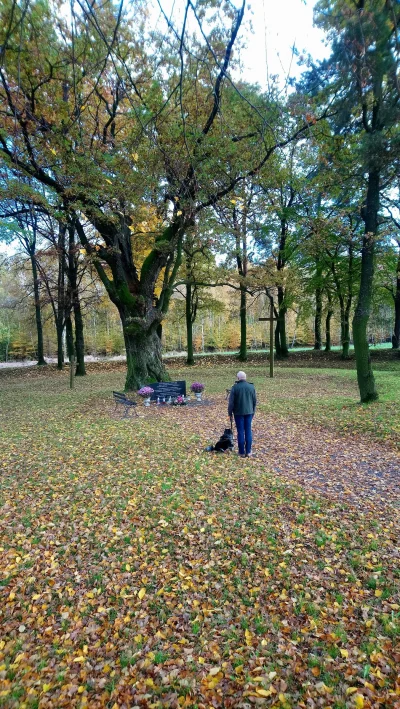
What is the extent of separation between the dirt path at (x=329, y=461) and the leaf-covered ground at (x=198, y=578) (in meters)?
0.04

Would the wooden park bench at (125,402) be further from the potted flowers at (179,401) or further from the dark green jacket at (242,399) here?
the dark green jacket at (242,399)

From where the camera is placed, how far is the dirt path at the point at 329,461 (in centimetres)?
520

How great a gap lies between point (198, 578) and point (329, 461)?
3.84m

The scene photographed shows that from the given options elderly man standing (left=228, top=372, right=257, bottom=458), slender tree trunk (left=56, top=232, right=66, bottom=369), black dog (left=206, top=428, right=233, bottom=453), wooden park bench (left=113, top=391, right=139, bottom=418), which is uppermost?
slender tree trunk (left=56, top=232, right=66, bottom=369)

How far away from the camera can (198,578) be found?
3.53 m

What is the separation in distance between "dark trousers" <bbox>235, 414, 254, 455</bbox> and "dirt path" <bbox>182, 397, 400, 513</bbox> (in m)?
0.27

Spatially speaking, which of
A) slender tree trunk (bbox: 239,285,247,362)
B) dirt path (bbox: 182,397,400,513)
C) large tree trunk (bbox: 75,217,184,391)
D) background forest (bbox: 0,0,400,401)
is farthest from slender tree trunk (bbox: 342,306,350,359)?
dirt path (bbox: 182,397,400,513)

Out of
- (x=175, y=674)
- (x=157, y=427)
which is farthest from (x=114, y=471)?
(x=175, y=674)

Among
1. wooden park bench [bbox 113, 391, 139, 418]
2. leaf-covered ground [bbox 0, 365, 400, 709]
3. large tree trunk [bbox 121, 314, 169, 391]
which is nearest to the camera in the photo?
leaf-covered ground [bbox 0, 365, 400, 709]

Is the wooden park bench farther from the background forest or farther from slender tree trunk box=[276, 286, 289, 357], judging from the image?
slender tree trunk box=[276, 286, 289, 357]

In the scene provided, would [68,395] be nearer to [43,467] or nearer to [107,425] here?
[107,425]

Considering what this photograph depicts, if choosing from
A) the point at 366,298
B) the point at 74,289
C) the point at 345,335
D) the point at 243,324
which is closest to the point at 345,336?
the point at 345,335

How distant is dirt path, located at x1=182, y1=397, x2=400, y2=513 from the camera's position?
17.1 feet

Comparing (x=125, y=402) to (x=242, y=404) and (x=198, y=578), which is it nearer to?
(x=242, y=404)
